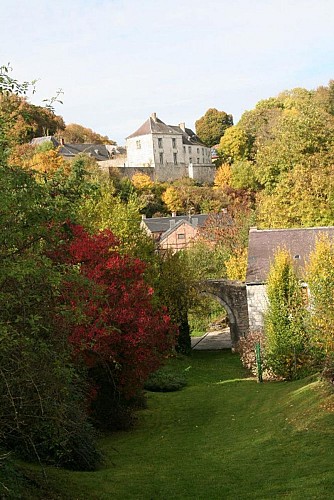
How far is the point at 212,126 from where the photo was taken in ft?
332

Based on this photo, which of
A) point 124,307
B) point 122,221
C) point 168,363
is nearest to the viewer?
point 124,307

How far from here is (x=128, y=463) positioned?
568 inches

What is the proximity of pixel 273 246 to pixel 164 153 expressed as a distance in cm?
5687

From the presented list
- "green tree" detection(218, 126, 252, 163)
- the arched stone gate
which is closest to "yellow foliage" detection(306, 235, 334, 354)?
the arched stone gate

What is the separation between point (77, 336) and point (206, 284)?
19.8 meters

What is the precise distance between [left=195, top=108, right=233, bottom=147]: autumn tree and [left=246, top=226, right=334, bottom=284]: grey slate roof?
72.4 meters

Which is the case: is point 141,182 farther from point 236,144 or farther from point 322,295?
point 322,295

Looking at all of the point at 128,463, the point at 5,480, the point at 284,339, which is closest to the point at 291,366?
the point at 284,339

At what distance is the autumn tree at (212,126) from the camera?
331ft

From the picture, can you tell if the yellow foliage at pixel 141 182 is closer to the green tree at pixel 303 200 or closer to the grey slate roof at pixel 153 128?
the grey slate roof at pixel 153 128

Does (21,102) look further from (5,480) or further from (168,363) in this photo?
(168,363)

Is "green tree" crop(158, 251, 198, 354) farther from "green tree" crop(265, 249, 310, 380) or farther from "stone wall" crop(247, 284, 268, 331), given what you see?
"green tree" crop(265, 249, 310, 380)

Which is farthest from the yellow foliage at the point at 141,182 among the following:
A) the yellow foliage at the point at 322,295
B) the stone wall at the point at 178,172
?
the yellow foliage at the point at 322,295

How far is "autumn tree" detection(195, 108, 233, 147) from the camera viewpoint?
331 ft
